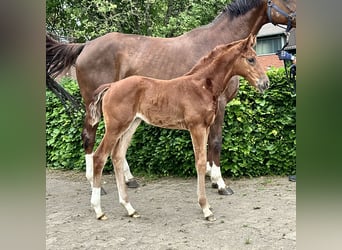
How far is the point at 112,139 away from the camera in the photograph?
3711 mm

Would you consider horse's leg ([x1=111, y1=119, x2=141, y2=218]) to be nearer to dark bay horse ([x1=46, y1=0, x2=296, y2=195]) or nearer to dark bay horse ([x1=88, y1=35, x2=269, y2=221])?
dark bay horse ([x1=88, y1=35, x2=269, y2=221])

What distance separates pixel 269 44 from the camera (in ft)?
67.9

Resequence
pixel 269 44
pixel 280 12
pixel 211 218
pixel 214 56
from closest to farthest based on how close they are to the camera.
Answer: pixel 211 218
pixel 214 56
pixel 280 12
pixel 269 44

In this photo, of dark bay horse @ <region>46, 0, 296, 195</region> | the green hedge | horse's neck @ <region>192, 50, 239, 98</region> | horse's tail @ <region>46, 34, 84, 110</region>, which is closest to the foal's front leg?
dark bay horse @ <region>46, 0, 296, 195</region>

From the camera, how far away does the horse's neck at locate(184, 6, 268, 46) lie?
16.0 feet

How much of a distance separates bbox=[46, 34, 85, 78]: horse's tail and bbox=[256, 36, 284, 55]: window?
17115 millimetres

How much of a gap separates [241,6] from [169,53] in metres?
1.22

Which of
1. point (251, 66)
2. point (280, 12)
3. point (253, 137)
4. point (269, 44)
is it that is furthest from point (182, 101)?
point (269, 44)

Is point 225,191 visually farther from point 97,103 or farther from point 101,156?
point 97,103

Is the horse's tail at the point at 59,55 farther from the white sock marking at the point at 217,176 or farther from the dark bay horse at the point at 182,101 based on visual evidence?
the white sock marking at the point at 217,176

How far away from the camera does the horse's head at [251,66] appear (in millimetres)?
3764

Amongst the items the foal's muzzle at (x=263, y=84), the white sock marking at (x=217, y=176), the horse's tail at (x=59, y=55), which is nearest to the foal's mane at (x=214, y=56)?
the foal's muzzle at (x=263, y=84)

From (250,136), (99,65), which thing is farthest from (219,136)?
(99,65)
